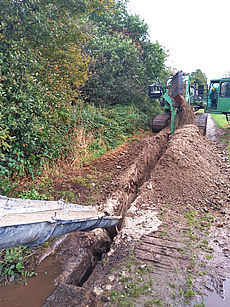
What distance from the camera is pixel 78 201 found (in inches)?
176

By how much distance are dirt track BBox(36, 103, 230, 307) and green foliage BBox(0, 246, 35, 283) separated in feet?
1.61

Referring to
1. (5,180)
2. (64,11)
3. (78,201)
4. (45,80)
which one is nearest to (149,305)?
(78,201)

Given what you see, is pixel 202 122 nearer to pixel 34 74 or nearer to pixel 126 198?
pixel 126 198

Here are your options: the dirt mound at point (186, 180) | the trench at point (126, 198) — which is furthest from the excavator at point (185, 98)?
the dirt mound at point (186, 180)

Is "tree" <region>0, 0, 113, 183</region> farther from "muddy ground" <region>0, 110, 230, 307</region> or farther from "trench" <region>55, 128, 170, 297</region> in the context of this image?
"trench" <region>55, 128, 170, 297</region>

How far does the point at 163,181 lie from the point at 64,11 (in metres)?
4.59

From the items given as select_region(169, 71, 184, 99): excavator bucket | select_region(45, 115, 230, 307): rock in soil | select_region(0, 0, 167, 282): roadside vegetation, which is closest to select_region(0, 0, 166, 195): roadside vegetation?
select_region(0, 0, 167, 282): roadside vegetation

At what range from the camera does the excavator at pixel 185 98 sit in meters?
9.22

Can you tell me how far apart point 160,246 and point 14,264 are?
6.80 feet

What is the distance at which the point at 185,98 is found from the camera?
33.0ft

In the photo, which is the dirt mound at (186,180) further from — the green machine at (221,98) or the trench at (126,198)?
the green machine at (221,98)

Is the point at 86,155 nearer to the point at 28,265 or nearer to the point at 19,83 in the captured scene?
the point at 19,83

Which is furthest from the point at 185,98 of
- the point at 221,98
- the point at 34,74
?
the point at 34,74

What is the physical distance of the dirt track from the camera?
2.36 m
